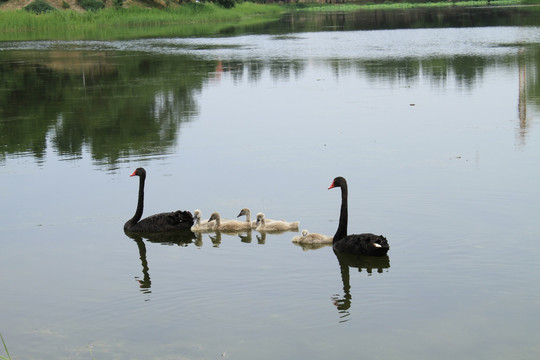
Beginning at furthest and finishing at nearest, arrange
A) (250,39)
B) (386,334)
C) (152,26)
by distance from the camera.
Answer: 1. (152,26)
2. (250,39)
3. (386,334)

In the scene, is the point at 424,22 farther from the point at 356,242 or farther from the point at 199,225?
the point at 356,242

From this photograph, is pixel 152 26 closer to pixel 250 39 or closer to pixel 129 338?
pixel 250 39

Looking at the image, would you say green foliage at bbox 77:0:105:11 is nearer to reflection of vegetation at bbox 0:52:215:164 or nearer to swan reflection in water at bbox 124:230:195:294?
reflection of vegetation at bbox 0:52:215:164

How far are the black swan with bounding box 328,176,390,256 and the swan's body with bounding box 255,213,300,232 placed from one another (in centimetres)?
73

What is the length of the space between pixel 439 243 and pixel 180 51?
30.8 metres

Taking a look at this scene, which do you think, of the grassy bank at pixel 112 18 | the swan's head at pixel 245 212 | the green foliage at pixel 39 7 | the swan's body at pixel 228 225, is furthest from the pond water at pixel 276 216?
the green foliage at pixel 39 7

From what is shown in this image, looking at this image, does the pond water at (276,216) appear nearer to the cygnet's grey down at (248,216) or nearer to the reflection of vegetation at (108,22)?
the cygnet's grey down at (248,216)

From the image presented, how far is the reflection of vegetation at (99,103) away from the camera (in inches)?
653

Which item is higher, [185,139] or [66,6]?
[66,6]

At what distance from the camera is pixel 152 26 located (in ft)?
217

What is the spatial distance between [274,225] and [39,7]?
191ft

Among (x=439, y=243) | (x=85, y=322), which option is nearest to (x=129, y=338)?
(x=85, y=322)

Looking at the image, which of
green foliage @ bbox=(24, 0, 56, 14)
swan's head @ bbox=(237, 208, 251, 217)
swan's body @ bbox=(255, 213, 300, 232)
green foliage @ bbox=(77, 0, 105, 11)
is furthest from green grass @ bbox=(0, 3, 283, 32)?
swan's body @ bbox=(255, 213, 300, 232)

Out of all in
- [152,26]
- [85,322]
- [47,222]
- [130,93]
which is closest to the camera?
[85,322]
